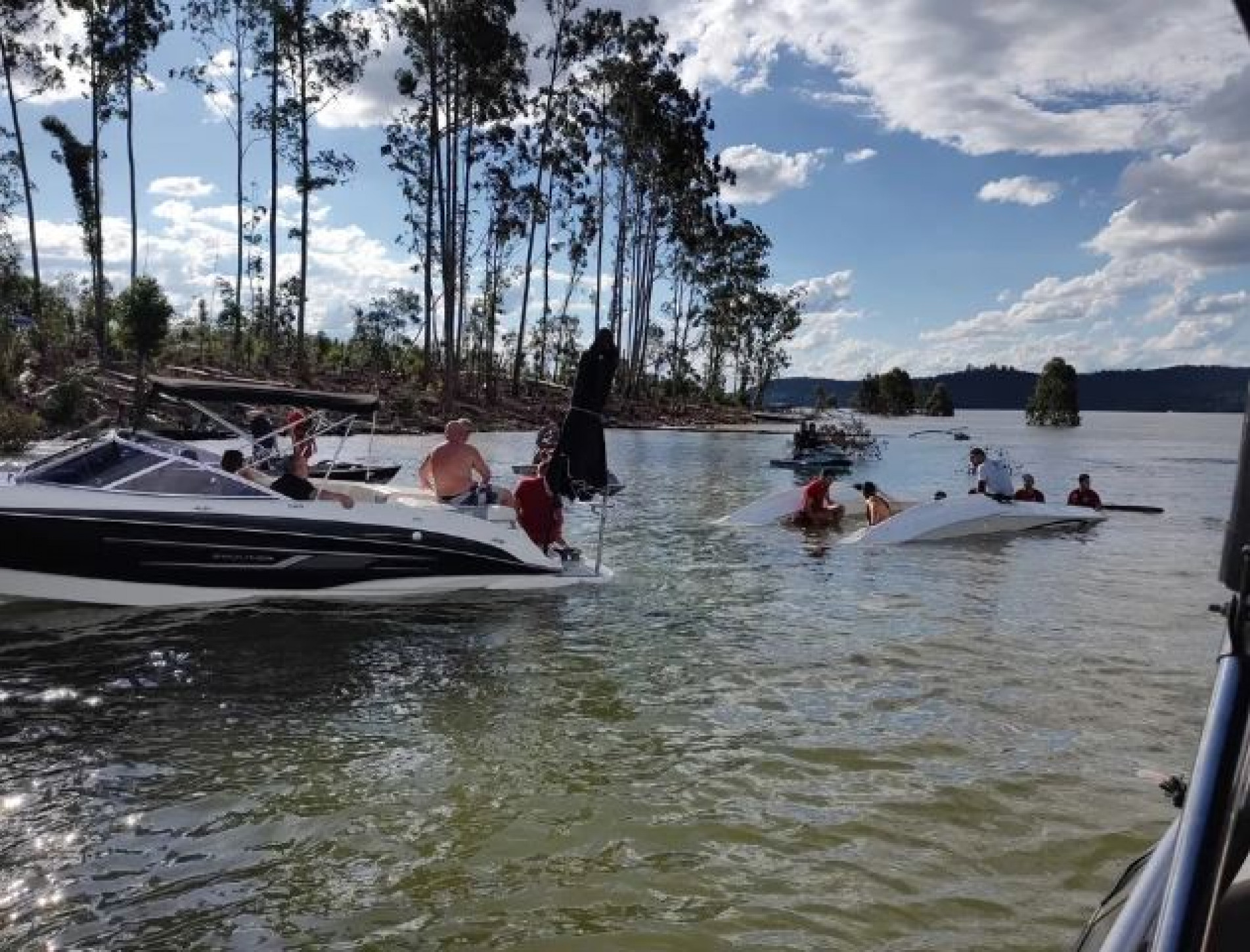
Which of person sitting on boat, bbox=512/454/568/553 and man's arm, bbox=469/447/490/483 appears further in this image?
person sitting on boat, bbox=512/454/568/553

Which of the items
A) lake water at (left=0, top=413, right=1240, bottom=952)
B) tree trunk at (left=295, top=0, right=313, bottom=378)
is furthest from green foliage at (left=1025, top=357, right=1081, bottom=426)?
lake water at (left=0, top=413, right=1240, bottom=952)

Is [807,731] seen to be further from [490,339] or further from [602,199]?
[602,199]

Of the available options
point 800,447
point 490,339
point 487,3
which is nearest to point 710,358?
point 490,339

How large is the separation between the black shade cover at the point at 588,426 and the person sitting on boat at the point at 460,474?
102 cm

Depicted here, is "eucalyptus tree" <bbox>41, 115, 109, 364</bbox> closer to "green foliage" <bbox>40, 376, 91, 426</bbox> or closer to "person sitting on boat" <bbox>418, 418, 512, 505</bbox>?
"green foliage" <bbox>40, 376, 91, 426</bbox>

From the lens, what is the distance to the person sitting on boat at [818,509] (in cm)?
1847

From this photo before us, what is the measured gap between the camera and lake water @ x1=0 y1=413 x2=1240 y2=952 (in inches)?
176

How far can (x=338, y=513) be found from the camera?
1013cm

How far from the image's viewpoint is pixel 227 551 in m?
9.68

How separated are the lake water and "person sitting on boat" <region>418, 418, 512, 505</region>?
4.60ft

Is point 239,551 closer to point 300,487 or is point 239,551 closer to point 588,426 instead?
point 300,487

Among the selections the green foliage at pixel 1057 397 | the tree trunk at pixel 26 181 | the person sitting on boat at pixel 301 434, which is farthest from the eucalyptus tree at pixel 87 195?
the green foliage at pixel 1057 397

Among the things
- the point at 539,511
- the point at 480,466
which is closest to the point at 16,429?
the point at 480,466

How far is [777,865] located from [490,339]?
55287 millimetres
